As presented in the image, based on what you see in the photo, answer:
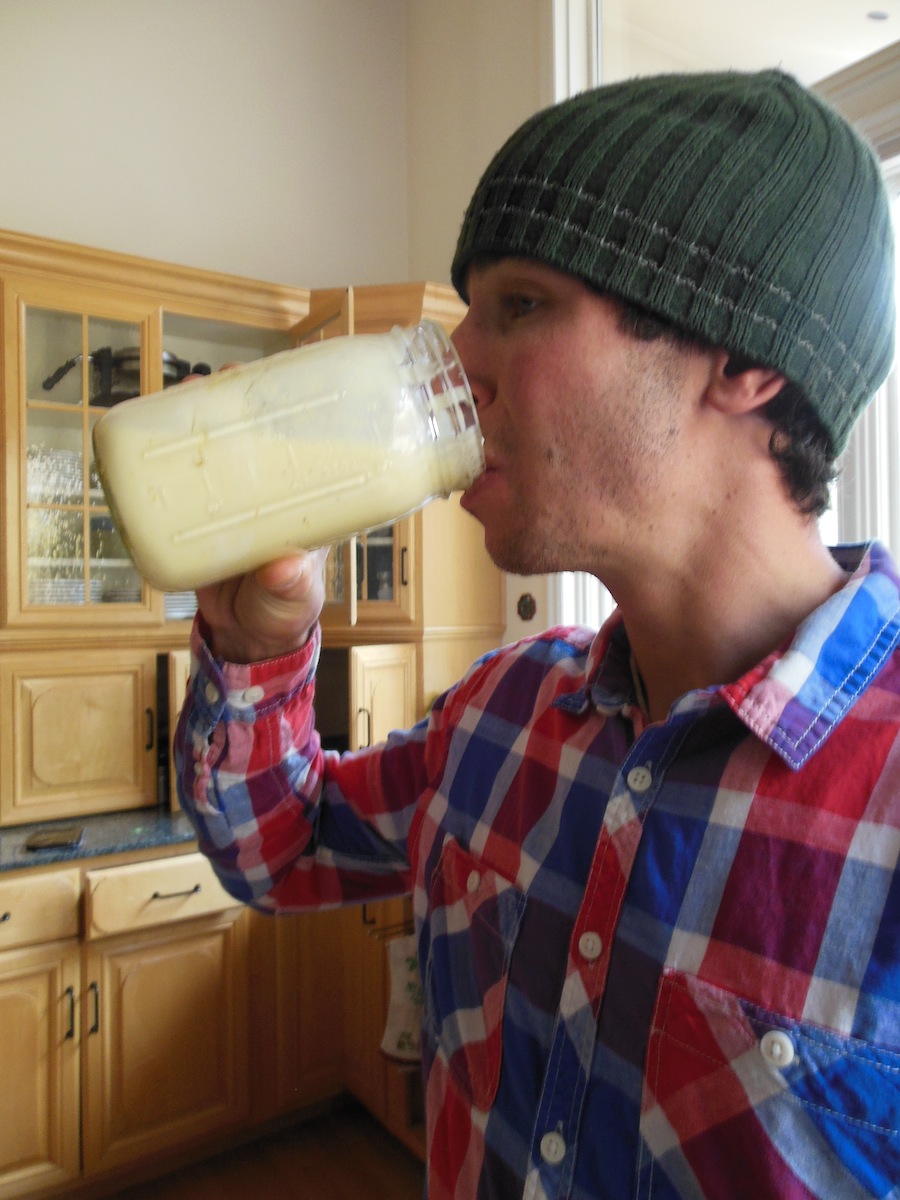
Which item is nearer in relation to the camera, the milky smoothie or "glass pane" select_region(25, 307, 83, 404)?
the milky smoothie

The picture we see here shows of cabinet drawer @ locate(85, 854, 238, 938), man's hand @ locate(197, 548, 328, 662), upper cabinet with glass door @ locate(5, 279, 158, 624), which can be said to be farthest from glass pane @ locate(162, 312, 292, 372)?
man's hand @ locate(197, 548, 328, 662)

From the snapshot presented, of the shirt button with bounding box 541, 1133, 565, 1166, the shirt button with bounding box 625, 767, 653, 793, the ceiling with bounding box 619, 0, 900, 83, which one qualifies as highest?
the ceiling with bounding box 619, 0, 900, 83

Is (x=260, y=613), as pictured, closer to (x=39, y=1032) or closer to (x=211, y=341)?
(x=39, y=1032)

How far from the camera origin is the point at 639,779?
61 cm

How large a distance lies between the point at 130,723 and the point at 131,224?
5.08 ft

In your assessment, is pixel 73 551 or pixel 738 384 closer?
pixel 738 384

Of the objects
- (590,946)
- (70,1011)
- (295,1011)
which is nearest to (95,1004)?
(70,1011)

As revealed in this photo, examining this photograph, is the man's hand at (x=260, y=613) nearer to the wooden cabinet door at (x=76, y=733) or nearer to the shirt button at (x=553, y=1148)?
the shirt button at (x=553, y=1148)

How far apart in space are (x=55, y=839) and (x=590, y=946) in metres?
1.76

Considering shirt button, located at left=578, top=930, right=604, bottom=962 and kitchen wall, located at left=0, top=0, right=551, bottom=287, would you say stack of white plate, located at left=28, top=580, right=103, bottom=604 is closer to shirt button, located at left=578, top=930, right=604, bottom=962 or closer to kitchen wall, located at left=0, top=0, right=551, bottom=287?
kitchen wall, located at left=0, top=0, right=551, bottom=287

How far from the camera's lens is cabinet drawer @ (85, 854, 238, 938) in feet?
6.31

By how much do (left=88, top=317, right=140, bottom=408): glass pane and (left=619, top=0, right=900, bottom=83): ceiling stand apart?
5.06 ft

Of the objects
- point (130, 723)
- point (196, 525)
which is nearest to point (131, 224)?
point (130, 723)

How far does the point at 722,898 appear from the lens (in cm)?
54
